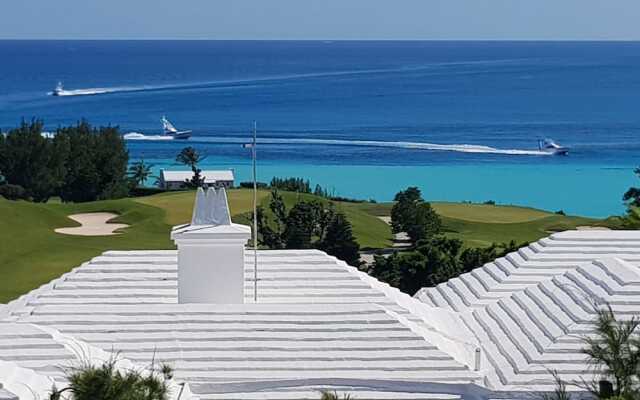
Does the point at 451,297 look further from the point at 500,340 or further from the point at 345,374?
the point at 345,374

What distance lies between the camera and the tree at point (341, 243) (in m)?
37.9

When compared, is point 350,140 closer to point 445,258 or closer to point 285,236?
point 285,236

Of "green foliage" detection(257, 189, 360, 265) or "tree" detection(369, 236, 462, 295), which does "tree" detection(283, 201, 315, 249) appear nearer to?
"green foliage" detection(257, 189, 360, 265)

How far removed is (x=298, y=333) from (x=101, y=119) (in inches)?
4913

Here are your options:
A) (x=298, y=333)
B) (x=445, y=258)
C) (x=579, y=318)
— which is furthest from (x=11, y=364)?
(x=445, y=258)

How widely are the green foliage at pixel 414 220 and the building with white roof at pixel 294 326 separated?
23.8 m

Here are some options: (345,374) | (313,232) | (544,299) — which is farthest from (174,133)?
(345,374)

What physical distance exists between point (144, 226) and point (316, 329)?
2859cm

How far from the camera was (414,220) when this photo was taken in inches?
1789

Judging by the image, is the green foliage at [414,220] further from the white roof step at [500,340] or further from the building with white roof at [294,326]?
the white roof step at [500,340]

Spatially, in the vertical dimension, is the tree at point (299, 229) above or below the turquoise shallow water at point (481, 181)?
below

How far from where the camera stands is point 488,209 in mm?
58250

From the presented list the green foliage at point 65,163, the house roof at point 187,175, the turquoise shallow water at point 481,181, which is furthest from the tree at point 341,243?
the turquoise shallow water at point 481,181

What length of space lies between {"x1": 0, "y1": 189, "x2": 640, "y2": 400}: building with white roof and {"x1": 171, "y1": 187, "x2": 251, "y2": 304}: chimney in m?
0.02
